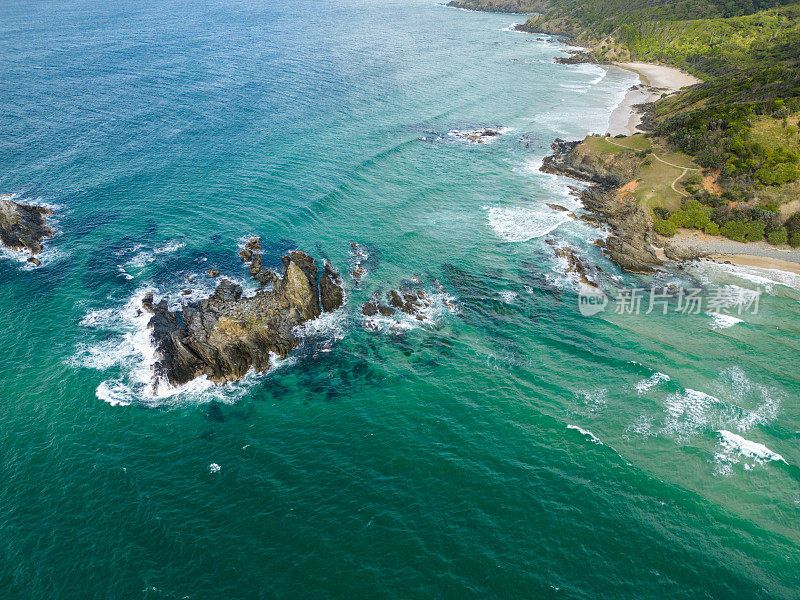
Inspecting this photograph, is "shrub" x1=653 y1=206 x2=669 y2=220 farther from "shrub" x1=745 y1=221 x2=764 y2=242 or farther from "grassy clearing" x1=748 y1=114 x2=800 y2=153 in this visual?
"grassy clearing" x1=748 y1=114 x2=800 y2=153

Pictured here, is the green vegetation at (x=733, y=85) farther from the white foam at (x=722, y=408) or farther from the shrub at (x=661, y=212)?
the white foam at (x=722, y=408)

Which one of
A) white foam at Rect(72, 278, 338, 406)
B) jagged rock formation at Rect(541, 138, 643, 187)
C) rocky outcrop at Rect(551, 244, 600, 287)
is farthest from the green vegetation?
white foam at Rect(72, 278, 338, 406)

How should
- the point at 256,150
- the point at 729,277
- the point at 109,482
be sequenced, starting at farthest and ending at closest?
the point at 256,150
the point at 729,277
the point at 109,482

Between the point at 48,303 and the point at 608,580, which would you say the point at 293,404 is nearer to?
the point at 608,580

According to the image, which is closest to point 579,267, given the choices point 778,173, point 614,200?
point 614,200

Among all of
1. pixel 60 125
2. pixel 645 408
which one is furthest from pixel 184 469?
pixel 60 125

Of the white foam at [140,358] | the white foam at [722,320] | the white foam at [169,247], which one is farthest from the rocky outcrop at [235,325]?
the white foam at [722,320]

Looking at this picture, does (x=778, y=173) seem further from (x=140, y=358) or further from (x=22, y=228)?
(x=22, y=228)
